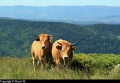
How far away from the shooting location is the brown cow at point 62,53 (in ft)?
52.7

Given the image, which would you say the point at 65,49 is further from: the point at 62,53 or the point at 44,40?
the point at 44,40

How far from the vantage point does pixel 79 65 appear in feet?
59.2

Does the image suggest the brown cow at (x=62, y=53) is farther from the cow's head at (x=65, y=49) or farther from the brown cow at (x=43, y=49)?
the brown cow at (x=43, y=49)

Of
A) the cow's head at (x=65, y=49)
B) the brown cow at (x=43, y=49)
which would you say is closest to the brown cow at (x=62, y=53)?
the cow's head at (x=65, y=49)

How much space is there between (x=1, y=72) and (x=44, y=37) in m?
5.98

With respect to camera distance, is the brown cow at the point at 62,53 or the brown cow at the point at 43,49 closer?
the brown cow at the point at 62,53

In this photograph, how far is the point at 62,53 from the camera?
53.7 ft

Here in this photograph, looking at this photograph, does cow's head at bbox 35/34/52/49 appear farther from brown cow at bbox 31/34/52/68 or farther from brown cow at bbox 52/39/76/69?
brown cow at bbox 52/39/76/69

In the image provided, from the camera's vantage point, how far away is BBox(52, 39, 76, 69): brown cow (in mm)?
16062

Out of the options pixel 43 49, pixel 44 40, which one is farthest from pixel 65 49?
pixel 44 40

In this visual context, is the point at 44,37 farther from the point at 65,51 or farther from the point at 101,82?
the point at 101,82

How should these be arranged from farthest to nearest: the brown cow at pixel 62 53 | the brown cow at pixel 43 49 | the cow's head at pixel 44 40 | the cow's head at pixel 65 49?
the cow's head at pixel 44 40 → the brown cow at pixel 43 49 → the brown cow at pixel 62 53 → the cow's head at pixel 65 49

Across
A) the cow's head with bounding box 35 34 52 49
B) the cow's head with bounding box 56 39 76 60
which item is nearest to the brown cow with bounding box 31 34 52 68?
the cow's head with bounding box 35 34 52 49

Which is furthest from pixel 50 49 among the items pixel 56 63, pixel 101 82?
pixel 101 82
